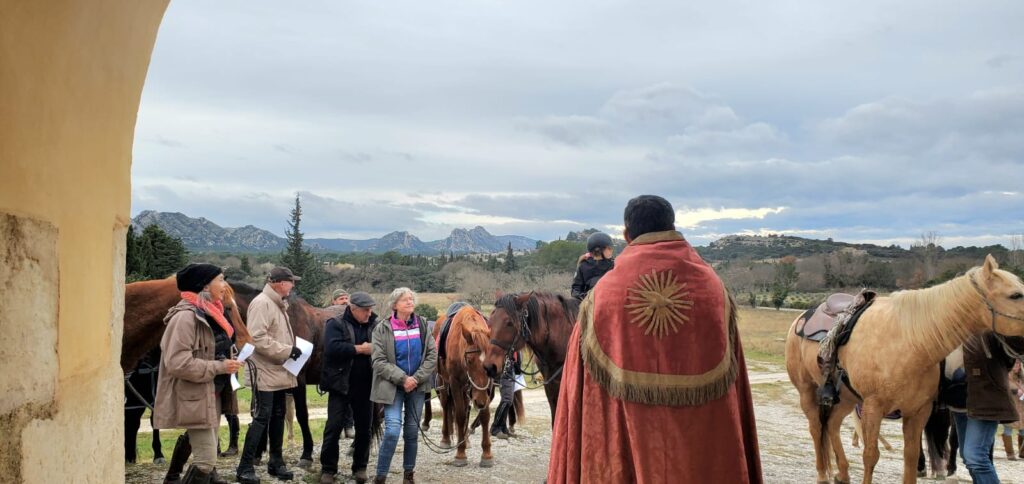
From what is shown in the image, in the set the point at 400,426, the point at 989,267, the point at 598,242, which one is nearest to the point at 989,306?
the point at 989,267

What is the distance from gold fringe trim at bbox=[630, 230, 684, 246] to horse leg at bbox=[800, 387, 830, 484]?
4.95 metres

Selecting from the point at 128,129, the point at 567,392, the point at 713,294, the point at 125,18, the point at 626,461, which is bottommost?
the point at 626,461

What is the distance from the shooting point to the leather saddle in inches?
286

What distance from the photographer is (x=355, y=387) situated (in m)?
6.86

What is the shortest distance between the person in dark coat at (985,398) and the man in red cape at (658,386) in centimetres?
324

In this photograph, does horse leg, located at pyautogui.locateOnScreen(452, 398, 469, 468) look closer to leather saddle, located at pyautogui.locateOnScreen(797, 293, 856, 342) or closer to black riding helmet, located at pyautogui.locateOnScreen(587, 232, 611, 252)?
black riding helmet, located at pyautogui.locateOnScreen(587, 232, 611, 252)

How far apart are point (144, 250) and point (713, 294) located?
22505 millimetres

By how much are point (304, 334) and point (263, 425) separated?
6.03 ft

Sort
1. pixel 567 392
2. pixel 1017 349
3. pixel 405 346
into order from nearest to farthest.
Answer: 1. pixel 567 392
2. pixel 1017 349
3. pixel 405 346

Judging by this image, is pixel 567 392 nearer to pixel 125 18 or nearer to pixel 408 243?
pixel 125 18

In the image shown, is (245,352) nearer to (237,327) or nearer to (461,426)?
(237,327)

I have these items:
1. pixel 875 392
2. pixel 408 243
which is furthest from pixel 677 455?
pixel 408 243

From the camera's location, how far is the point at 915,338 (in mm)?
5793

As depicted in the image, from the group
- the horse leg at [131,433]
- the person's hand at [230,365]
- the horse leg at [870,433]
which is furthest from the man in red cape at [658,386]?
the horse leg at [131,433]
